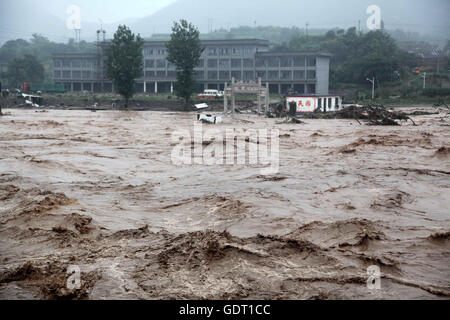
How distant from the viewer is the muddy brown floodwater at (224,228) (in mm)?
6094

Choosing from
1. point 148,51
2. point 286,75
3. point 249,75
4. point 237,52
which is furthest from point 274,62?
point 148,51

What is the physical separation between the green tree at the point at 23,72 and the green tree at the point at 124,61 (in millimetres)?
31831

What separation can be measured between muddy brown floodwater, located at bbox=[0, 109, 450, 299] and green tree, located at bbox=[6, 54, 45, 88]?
73595 millimetres

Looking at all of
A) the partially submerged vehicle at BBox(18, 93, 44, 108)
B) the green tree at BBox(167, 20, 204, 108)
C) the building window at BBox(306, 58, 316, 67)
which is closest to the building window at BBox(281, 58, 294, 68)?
the building window at BBox(306, 58, 316, 67)

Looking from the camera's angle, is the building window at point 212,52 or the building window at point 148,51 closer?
the building window at point 212,52

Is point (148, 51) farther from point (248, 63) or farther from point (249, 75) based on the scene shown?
point (249, 75)

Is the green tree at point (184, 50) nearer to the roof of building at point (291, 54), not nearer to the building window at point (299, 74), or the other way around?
the roof of building at point (291, 54)

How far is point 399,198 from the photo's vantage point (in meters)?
10.8

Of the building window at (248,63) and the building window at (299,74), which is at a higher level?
the building window at (248,63)

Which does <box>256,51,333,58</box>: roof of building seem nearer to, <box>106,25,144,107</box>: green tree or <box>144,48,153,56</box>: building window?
<box>144,48,153,56</box>: building window

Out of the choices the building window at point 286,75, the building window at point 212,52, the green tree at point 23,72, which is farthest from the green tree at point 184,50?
the green tree at point 23,72

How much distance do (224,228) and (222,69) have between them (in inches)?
2973

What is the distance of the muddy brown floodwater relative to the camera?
20.0 feet

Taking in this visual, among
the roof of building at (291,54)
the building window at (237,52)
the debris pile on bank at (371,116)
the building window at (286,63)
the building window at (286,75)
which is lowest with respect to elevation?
the debris pile on bank at (371,116)
